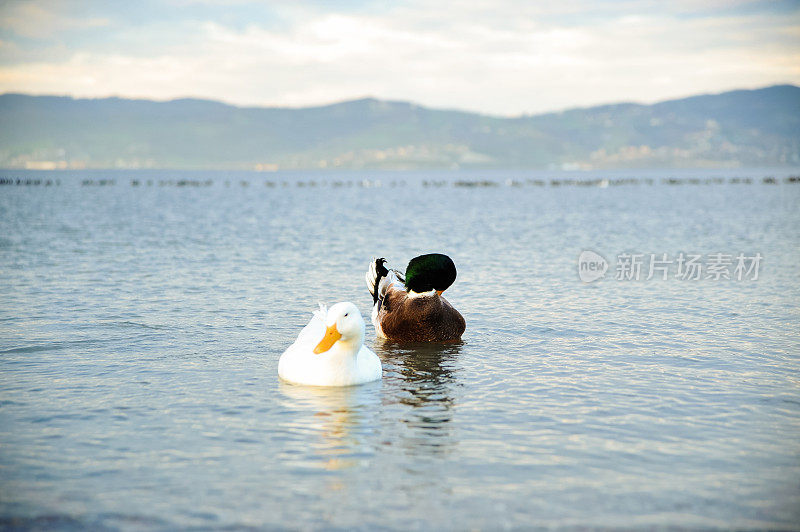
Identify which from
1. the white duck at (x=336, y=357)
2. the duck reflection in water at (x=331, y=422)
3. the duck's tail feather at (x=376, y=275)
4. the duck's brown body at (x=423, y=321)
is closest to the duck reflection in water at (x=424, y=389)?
the duck's brown body at (x=423, y=321)

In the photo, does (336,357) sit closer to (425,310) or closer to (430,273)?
(425,310)

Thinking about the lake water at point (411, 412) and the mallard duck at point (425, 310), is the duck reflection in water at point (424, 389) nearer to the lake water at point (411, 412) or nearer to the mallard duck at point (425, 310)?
the lake water at point (411, 412)

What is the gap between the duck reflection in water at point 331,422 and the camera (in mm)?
10164

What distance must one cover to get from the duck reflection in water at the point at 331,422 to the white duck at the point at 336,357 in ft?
0.51

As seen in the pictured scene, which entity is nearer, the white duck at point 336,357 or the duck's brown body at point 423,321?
the white duck at point 336,357

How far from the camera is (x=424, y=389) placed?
13.7 meters

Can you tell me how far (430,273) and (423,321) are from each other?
110cm

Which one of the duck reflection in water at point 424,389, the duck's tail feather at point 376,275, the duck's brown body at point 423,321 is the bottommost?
the duck reflection in water at point 424,389

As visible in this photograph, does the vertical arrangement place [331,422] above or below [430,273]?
below

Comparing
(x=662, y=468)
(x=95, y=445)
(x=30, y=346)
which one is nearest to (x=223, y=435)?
(x=95, y=445)

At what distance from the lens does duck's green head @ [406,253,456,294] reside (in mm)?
17844

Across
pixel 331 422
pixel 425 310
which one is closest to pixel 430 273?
pixel 425 310

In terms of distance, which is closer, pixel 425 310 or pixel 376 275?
pixel 425 310

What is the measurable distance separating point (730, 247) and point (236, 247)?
26.1 meters
